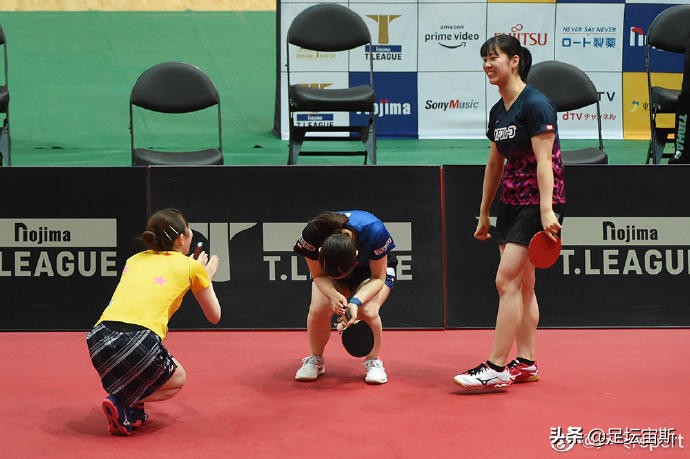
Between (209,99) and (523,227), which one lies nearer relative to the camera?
(523,227)

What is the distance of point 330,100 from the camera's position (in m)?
8.22

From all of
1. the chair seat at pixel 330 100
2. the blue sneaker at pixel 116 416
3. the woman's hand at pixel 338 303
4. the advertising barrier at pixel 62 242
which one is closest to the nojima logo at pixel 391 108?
the chair seat at pixel 330 100

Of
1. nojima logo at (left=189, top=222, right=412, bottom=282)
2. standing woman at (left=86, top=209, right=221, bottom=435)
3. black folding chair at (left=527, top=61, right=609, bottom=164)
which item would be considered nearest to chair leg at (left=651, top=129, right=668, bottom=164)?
black folding chair at (left=527, top=61, right=609, bottom=164)

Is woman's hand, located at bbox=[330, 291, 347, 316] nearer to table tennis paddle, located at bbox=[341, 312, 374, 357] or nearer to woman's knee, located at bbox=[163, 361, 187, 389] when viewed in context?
table tennis paddle, located at bbox=[341, 312, 374, 357]

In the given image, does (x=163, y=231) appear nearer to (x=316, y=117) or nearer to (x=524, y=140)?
(x=524, y=140)

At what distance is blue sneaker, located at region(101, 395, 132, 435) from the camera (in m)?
4.14

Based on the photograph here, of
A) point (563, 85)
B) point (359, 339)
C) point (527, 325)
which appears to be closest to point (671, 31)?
point (563, 85)

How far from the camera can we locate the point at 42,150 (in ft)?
31.1

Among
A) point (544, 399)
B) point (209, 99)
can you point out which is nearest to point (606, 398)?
point (544, 399)

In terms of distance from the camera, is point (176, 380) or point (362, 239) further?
point (362, 239)

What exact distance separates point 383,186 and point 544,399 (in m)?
2.15

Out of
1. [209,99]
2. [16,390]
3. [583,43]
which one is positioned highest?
[583,43]

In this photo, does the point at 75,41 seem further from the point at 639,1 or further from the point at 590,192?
the point at 590,192

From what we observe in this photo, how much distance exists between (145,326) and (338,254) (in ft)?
3.15
